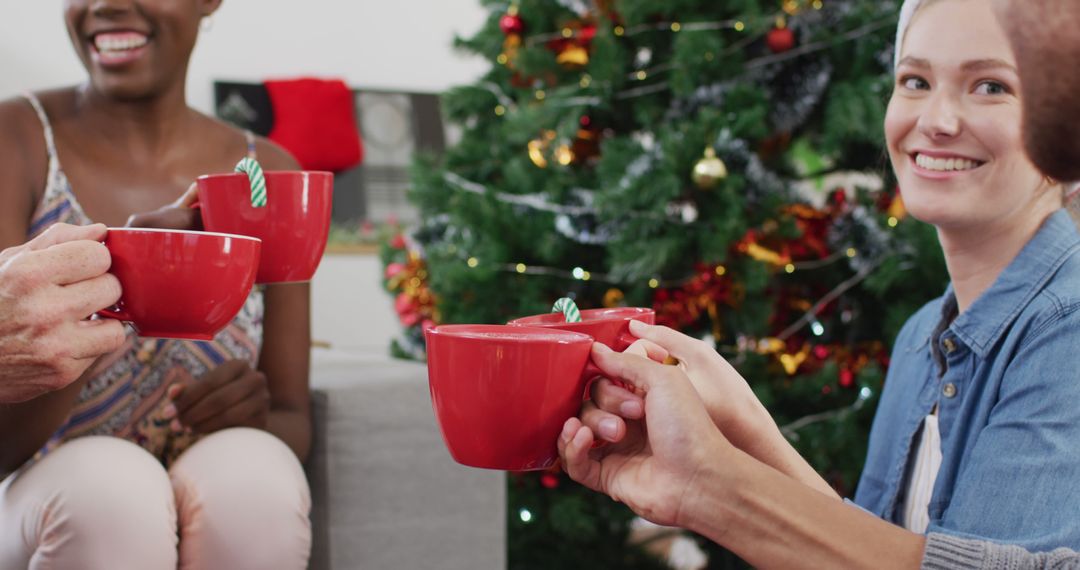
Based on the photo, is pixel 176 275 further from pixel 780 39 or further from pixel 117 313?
pixel 780 39

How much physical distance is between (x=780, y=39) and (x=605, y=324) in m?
1.40

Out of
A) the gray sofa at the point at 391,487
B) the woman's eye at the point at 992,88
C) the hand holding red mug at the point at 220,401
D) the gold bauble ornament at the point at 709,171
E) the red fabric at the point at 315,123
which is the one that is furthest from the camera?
the red fabric at the point at 315,123

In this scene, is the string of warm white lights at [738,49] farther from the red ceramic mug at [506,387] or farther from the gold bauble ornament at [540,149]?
the red ceramic mug at [506,387]

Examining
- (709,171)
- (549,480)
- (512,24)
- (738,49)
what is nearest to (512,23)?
(512,24)

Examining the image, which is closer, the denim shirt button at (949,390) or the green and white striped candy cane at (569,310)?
the green and white striped candy cane at (569,310)

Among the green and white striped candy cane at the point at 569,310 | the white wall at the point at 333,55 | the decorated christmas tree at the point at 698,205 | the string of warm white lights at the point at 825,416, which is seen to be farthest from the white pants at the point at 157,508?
the white wall at the point at 333,55

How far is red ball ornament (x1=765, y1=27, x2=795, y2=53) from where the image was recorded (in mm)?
1962

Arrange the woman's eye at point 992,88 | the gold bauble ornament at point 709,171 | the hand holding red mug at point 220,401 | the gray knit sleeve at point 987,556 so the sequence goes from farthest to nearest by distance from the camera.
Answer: the gold bauble ornament at point 709,171 < the hand holding red mug at point 220,401 < the woman's eye at point 992,88 < the gray knit sleeve at point 987,556

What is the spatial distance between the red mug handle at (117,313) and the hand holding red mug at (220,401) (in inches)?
17.5

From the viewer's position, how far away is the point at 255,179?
816mm

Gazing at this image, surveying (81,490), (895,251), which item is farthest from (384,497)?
(895,251)

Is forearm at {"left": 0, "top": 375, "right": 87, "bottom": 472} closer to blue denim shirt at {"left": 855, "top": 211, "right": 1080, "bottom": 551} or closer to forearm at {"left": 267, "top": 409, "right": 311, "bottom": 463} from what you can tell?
forearm at {"left": 267, "top": 409, "right": 311, "bottom": 463}

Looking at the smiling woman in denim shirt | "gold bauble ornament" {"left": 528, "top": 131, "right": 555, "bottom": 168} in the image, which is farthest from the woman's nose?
"gold bauble ornament" {"left": 528, "top": 131, "right": 555, "bottom": 168}

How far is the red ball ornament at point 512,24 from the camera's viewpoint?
2209mm
